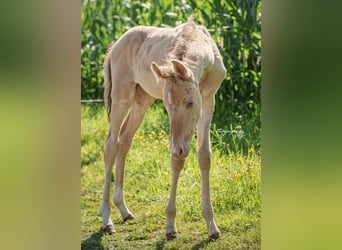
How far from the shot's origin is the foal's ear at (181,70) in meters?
2.73

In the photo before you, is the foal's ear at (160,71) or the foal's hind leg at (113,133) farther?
the foal's hind leg at (113,133)

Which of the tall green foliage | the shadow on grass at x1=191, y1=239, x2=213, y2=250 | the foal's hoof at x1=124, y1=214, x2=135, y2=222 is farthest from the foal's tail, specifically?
the shadow on grass at x1=191, y1=239, x2=213, y2=250

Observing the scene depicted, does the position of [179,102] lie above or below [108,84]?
above

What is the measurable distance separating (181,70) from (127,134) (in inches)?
29.7

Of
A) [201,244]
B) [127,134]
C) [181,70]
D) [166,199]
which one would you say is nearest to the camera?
[181,70]

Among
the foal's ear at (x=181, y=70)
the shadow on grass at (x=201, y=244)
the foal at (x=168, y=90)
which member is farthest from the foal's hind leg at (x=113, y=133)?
the foal's ear at (x=181, y=70)

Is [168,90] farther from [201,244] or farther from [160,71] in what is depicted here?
[201,244]

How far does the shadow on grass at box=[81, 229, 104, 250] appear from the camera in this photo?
3.21m

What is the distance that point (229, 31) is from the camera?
3.54m

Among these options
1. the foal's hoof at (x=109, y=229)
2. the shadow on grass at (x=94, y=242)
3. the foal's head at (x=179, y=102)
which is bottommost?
the shadow on grass at (x=94, y=242)

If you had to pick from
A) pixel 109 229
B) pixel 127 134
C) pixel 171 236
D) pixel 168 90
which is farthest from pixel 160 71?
pixel 109 229

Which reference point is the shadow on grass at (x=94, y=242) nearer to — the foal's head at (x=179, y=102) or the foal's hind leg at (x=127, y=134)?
the foal's hind leg at (x=127, y=134)

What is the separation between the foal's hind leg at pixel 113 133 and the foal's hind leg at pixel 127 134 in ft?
0.10
